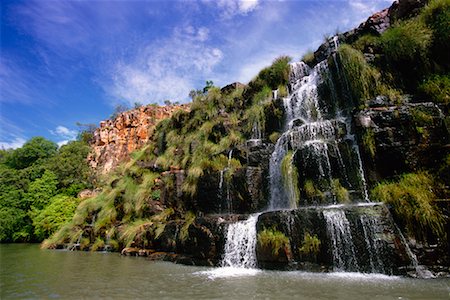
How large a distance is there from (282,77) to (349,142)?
243 inches

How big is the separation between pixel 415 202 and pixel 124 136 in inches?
1073

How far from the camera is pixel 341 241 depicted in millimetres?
6000

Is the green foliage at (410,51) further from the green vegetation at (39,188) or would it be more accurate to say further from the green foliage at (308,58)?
the green vegetation at (39,188)

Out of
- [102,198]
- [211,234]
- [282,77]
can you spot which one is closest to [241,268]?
[211,234]

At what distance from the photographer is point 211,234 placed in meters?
7.92

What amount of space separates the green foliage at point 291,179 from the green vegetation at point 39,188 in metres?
16.4

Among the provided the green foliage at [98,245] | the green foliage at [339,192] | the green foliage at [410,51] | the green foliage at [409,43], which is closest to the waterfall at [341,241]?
the green foliage at [339,192]

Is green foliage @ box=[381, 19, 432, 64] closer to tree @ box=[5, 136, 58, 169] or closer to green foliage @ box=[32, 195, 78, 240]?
green foliage @ box=[32, 195, 78, 240]

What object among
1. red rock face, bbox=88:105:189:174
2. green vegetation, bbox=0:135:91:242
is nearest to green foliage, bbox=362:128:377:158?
green vegetation, bbox=0:135:91:242

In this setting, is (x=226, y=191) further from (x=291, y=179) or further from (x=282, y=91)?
(x=282, y=91)

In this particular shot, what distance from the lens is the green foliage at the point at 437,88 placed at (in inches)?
296

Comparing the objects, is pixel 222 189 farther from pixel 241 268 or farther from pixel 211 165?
pixel 241 268

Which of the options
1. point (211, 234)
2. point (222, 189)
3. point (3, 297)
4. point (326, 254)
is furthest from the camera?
point (222, 189)

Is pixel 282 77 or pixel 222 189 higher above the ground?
pixel 282 77
